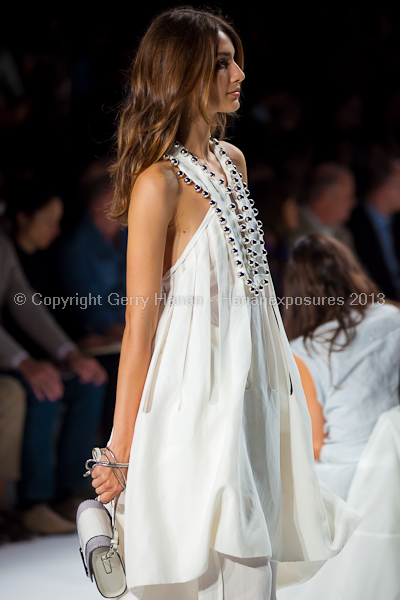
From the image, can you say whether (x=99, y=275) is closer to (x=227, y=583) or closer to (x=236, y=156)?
(x=236, y=156)

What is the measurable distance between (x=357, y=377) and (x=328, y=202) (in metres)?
2.78

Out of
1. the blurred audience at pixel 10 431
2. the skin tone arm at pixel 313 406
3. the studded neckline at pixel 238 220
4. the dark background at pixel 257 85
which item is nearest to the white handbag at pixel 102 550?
the studded neckline at pixel 238 220

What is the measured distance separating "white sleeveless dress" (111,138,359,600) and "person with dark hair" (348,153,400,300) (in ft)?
12.5

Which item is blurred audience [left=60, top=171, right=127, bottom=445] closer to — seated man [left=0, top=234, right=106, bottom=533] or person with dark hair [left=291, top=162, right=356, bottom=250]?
seated man [left=0, top=234, right=106, bottom=533]

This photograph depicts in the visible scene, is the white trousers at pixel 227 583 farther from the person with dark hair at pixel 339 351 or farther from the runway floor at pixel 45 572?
the runway floor at pixel 45 572

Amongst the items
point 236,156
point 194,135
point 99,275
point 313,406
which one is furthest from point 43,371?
point 194,135

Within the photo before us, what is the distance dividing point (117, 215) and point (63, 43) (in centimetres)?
289

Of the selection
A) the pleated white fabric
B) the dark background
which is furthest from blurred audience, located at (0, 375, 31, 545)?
the pleated white fabric

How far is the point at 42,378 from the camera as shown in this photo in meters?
3.62

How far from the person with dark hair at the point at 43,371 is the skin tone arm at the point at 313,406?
1767mm

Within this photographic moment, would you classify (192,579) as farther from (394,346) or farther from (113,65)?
(113,65)

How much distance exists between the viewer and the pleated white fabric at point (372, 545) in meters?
1.94

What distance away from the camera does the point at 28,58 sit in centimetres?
376

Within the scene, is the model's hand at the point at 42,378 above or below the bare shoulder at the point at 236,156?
below
